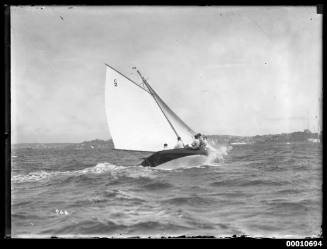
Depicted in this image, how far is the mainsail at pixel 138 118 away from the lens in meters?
18.4

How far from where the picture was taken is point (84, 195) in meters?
12.0

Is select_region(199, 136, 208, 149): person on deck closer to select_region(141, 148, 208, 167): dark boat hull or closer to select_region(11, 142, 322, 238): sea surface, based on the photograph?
select_region(141, 148, 208, 167): dark boat hull

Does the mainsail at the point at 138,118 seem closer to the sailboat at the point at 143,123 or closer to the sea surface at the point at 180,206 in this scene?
the sailboat at the point at 143,123

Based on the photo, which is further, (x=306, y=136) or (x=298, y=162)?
(x=306, y=136)

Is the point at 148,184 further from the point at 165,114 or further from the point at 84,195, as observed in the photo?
the point at 165,114

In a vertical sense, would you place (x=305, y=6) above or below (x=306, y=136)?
above

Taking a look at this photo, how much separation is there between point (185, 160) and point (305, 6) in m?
11.6

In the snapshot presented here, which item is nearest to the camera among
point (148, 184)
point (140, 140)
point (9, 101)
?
point (9, 101)

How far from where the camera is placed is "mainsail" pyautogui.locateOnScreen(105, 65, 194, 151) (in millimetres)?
18359

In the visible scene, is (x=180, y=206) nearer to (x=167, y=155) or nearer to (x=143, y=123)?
(x=167, y=155)
